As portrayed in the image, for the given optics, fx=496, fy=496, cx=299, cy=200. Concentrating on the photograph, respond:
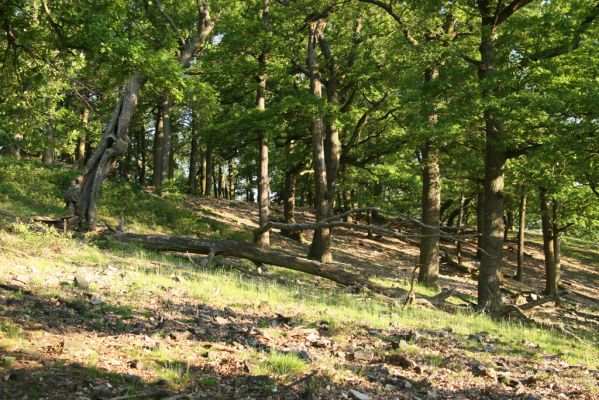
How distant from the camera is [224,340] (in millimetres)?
5852

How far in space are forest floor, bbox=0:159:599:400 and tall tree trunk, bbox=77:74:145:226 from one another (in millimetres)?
1650

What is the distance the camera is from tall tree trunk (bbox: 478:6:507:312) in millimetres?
12953

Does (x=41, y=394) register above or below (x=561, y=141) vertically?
below

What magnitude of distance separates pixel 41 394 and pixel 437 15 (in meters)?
14.8

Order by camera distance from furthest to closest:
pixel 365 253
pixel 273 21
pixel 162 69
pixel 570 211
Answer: pixel 365 253, pixel 570 211, pixel 273 21, pixel 162 69

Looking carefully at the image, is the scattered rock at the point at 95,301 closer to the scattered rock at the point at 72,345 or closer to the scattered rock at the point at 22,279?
the scattered rock at the point at 22,279

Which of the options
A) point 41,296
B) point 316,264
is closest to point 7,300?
point 41,296

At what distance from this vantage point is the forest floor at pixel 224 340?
4.40 meters

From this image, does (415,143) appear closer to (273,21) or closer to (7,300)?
(273,21)

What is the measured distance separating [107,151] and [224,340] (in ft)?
32.7

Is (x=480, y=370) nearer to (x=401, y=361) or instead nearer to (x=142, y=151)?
(x=401, y=361)

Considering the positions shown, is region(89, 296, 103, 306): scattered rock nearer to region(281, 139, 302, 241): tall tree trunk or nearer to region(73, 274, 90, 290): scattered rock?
region(73, 274, 90, 290): scattered rock

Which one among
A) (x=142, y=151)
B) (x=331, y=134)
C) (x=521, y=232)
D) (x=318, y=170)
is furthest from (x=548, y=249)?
(x=142, y=151)

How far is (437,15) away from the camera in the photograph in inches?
595
